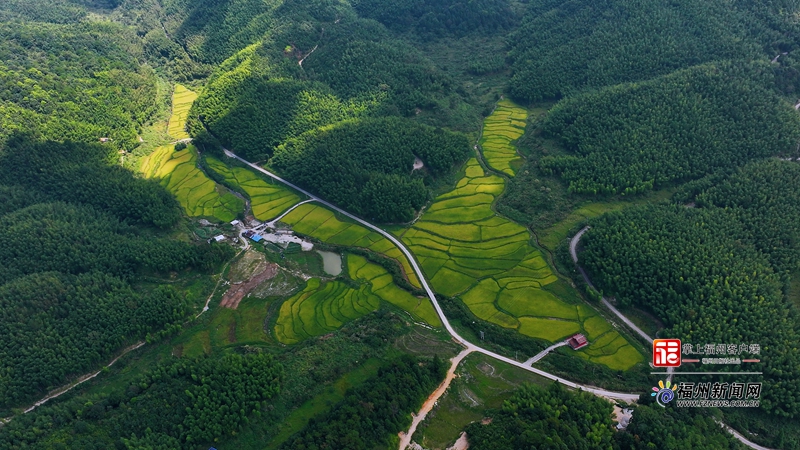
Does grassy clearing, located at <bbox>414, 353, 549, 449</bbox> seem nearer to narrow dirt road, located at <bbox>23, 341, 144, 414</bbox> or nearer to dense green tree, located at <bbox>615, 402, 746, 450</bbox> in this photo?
dense green tree, located at <bbox>615, 402, 746, 450</bbox>

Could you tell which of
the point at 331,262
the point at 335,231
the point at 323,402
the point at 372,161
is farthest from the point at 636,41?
the point at 323,402

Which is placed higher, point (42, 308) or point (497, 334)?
point (42, 308)

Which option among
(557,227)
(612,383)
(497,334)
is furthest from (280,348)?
(557,227)

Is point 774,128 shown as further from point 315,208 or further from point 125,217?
point 125,217

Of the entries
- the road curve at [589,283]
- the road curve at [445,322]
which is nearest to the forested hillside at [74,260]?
the road curve at [445,322]

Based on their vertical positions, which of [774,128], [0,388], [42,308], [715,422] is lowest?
[715,422]

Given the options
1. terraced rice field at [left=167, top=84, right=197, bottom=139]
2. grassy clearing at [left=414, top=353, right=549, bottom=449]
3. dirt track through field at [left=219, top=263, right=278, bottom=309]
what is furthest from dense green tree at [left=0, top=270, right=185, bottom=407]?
terraced rice field at [left=167, top=84, right=197, bottom=139]

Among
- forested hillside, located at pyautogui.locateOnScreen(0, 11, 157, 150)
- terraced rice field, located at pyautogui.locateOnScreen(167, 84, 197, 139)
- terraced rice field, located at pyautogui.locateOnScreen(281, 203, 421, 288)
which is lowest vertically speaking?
terraced rice field, located at pyautogui.locateOnScreen(281, 203, 421, 288)

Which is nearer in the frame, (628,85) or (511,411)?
(511,411)

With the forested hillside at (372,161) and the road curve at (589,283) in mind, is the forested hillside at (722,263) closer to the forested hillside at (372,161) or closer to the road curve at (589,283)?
the road curve at (589,283)
